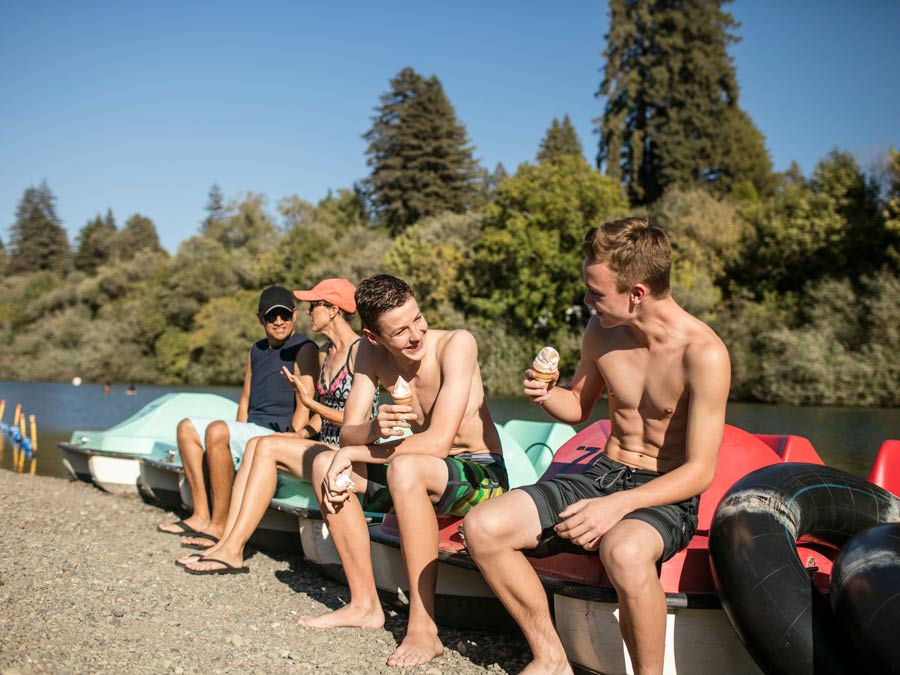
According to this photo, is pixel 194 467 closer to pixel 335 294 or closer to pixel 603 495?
pixel 335 294

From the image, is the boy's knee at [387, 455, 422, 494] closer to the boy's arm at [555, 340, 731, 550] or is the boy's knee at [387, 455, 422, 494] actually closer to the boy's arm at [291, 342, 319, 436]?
the boy's arm at [555, 340, 731, 550]

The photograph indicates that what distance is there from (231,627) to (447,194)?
47954 mm

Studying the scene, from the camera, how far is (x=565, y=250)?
1271 inches

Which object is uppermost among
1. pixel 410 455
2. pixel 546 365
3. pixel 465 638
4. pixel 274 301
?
pixel 274 301

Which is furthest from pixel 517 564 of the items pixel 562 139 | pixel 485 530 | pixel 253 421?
pixel 562 139

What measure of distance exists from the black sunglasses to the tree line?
20821 mm

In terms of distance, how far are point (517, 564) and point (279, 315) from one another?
144 inches

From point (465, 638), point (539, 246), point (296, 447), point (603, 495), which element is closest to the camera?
point (603, 495)

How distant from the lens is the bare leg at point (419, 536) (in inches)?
146

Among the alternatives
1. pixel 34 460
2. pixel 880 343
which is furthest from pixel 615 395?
pixel 880 343

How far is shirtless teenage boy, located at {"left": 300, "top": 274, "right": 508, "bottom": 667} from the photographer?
3.74m

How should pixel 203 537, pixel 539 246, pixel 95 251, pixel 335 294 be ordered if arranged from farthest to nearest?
pixel 95 251 < pixel 539 246 < pixel 203 537 < pixel 335 294

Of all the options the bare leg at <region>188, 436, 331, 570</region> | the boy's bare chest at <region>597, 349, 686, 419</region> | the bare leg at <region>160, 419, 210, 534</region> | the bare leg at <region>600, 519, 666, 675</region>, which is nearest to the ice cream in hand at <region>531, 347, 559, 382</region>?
the boy's bare chest at <region>597, 349, 686, 419</region>

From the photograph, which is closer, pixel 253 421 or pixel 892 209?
pixel 253 421
